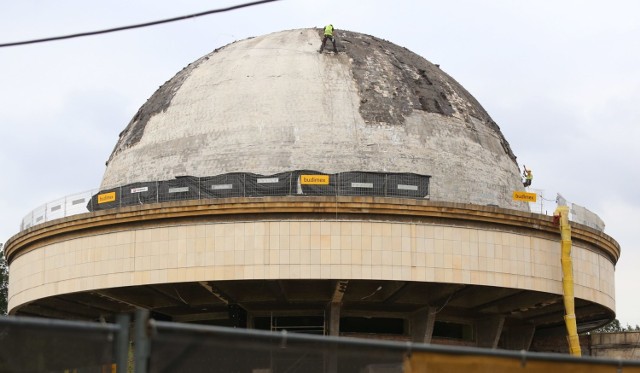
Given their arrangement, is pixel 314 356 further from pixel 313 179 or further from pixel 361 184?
pixel 361 184

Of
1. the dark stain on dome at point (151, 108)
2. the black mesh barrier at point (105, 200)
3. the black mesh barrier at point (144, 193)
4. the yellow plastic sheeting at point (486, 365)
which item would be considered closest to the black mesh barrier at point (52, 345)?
the yellow plastic sheeting at point (486, 365)

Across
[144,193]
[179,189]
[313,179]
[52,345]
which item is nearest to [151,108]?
[144,193]

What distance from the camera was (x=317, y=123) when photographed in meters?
33.9

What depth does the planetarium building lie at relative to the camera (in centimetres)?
2909

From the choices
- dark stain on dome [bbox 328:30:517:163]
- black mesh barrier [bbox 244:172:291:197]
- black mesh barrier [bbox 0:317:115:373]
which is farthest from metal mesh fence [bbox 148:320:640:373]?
dark stain on dome [bbox 328:30:517:163]

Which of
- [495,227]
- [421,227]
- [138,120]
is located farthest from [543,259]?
[138,120]

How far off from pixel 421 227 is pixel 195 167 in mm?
8707

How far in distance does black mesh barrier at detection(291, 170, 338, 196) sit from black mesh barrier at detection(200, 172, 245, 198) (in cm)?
170

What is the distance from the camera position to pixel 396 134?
34000 mm

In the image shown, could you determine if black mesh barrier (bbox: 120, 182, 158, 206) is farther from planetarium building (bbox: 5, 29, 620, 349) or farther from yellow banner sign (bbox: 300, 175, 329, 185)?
yellow banner sign (bbox: 300, 175, 329, 185)

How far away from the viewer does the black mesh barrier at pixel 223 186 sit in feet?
102

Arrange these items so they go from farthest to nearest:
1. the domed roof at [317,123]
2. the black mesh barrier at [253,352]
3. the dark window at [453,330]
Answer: the dark window at [453,330], the domed roof at [317,123], the black mesh barrier at [253,352]

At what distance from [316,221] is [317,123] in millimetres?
5812

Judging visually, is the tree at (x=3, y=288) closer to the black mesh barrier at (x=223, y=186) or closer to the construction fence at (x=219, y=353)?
the black mesh barrier at (x=223, y=186)
